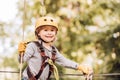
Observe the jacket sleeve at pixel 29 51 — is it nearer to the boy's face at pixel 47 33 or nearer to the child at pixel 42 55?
the child at pixel 42 55

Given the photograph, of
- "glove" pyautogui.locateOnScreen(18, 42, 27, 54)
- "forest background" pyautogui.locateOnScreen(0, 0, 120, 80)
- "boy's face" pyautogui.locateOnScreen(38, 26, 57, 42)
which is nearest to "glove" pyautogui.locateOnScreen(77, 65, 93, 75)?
"boy's face" pyautogui.locateOnScreen(38, 26, 57, 42)

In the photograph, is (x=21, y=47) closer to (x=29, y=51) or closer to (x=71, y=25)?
(x=29, y=51)

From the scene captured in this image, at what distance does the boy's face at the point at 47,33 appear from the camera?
11.7 feet

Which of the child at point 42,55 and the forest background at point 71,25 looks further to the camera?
the forest background at point 71,25

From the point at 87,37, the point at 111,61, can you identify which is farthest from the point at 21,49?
the point at 87,37

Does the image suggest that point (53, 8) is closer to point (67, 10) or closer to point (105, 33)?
point (67, 10)

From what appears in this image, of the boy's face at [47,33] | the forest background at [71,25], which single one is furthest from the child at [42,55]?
the forest background at [71,25]

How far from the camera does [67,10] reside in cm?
1070

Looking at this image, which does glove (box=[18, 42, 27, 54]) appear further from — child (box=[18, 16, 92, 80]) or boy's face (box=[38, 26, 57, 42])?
boy's face (box=[38, 26, 57, 42])

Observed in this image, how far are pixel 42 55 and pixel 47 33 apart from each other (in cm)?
18

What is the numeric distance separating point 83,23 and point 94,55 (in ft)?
3.92

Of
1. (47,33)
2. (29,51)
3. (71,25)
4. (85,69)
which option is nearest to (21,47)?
(29,51)

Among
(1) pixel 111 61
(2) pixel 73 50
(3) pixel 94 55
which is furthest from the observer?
(2) pixel 73 50

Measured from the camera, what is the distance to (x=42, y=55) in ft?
11.6
